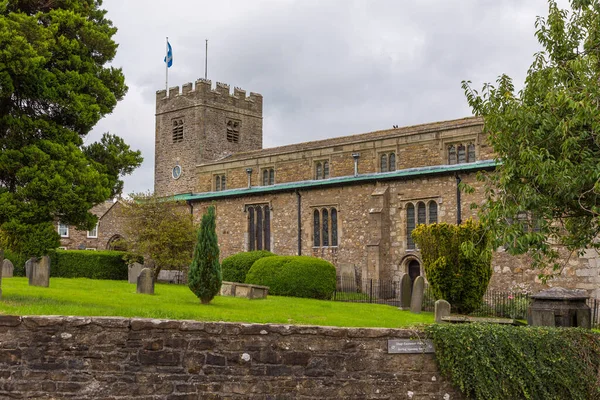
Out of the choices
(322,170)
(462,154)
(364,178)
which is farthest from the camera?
(322,170)

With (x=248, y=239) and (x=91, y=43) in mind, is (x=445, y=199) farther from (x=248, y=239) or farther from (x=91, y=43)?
(x=91, y=43)

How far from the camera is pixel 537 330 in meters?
9.98

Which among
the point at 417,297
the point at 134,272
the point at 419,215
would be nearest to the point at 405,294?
the point at 417,297

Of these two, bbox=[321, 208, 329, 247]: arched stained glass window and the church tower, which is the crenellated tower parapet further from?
bbox=[321, 208, 329, 247]: arched stained glass window

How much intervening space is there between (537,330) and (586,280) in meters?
15.2

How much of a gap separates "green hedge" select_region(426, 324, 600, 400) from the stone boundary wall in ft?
1.16

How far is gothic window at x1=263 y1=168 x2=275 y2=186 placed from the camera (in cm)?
3847

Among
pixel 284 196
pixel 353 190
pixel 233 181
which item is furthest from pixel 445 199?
pixel 233 181

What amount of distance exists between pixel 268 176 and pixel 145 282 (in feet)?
55.3

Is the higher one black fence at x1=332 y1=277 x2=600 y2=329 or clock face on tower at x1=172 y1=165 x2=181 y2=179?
clock face on tower at x1=172 y1=165 x2=181 y2=179

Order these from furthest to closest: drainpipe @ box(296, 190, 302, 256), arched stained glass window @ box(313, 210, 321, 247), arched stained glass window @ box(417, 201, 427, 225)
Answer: drainpipe @ box(296, 190, 302, 256)
arched stained glass window @ box(313, 210, 321, 247)
arched stained glass window @ box(417, 201, 427, 225)

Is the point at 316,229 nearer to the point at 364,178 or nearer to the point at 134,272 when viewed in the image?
the point at 364,178

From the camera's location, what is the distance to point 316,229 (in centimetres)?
3253

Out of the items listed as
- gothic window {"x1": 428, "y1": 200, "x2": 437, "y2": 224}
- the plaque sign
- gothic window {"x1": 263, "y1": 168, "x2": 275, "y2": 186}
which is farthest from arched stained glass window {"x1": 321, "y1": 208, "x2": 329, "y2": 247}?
the plaque sign
